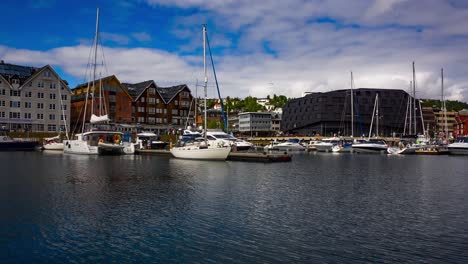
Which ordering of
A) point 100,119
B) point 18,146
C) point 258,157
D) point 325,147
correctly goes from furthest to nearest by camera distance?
point 325,147
point 18,146
point 100,119
point 258,157

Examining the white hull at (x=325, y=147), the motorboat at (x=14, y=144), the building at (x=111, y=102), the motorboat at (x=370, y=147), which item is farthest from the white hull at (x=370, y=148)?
the motorboat at (x=14, y=144)

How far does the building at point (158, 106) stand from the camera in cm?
13338

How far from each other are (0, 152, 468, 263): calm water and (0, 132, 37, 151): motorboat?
65.5 metres

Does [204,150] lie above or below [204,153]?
above

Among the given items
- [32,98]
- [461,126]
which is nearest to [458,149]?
[461,126]

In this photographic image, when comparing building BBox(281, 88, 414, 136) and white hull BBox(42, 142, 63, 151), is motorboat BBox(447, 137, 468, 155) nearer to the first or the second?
building BBox(281, 88, 414, 136)

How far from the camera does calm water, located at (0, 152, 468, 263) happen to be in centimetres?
1600

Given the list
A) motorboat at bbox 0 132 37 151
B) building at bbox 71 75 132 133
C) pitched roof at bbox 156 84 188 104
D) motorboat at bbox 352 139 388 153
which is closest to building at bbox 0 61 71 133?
building at bbox 71 75 132 133

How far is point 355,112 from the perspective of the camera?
552 feet

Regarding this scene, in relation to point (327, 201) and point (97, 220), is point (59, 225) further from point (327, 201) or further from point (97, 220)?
point (327, 201)

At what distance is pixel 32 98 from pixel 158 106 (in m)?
39.9

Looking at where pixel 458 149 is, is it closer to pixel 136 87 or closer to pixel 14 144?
pixel 136 87

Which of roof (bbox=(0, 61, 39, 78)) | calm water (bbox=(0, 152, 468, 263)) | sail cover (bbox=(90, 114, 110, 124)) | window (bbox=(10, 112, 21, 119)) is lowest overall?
calm water (bbox=(0, 152, 468, 263))

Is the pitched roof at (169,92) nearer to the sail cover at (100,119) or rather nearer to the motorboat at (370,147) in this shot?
the sail cover at (100,119)
